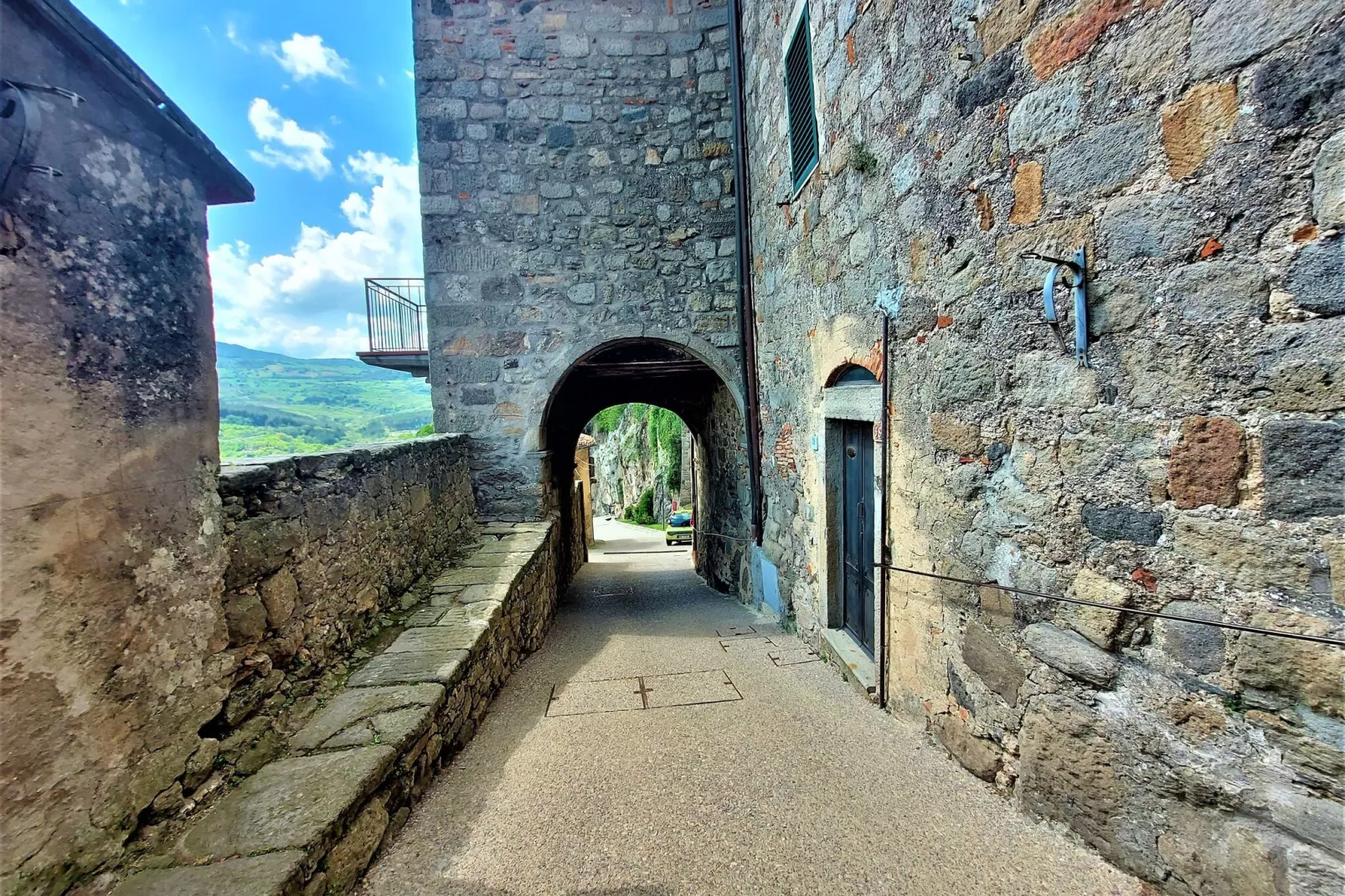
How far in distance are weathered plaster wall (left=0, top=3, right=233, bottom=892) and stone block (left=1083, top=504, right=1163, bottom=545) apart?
262cm

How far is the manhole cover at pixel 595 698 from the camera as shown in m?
3.05

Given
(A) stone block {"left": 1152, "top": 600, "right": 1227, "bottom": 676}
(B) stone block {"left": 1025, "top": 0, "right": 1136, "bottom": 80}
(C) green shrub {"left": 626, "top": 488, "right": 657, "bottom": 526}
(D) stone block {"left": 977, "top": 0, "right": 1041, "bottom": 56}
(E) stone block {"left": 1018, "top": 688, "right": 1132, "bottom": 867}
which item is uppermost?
(D) stone block {"left": 977, "top": 0, "right": 1041, "bottom": 56}

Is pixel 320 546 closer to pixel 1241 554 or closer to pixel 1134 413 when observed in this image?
pixel 1134 413

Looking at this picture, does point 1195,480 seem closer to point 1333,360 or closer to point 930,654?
point 1333,360

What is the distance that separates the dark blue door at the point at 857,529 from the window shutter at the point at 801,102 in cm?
173

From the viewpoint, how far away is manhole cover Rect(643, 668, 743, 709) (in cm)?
312

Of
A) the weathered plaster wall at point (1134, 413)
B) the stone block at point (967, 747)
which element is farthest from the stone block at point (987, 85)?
the stone block at point (967, 747)

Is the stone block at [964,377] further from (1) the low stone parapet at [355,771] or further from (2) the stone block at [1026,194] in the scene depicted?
(1) the low stone parapet at [355,771]

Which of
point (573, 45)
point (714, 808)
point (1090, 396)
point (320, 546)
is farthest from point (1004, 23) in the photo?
point (573, 45)

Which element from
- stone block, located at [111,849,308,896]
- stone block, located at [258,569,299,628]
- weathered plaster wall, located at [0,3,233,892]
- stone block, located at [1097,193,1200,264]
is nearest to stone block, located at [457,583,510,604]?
stone block, located at [258,569,299,628]

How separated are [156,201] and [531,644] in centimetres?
362

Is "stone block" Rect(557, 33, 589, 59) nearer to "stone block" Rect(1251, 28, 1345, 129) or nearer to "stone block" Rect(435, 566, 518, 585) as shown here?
"stone block" Rect(435, 566, 518, 585)

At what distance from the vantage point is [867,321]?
2.95 m

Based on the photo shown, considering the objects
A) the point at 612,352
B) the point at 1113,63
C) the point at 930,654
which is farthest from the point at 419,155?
the point at 930,654
